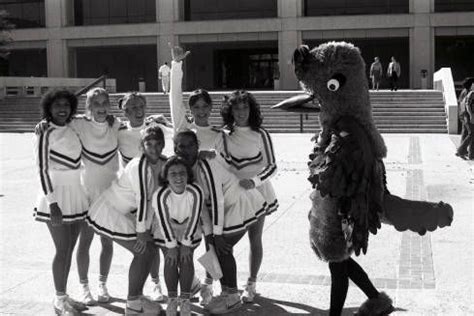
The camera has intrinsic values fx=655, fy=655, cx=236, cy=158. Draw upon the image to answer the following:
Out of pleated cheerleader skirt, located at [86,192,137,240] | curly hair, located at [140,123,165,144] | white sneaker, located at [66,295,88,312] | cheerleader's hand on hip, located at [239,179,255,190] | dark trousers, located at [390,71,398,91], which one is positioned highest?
dark trousers, located at [390,71,398,91]

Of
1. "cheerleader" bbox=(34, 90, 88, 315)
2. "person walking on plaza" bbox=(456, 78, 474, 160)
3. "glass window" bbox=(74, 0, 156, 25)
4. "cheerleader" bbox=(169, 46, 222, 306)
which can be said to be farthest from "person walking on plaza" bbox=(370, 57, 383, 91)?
"cheerleader" bbox=(34, 90, 88, 315)

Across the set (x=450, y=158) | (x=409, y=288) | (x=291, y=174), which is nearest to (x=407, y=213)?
(x=409, y=288)

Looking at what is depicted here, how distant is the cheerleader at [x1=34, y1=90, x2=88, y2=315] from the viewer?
15.9 ft

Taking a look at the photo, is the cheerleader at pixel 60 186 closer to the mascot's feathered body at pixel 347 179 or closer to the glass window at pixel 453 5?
the mascot's feathered body at pixel 347 179

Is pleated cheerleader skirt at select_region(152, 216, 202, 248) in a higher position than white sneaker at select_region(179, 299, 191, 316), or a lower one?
higher

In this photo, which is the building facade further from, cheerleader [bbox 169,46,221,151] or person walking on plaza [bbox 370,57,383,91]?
cheerleader [bbox 169,46,221,151]

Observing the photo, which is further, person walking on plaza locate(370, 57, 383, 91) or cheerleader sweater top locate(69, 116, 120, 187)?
person walking on plaza locate(370, 57, 383, 91)

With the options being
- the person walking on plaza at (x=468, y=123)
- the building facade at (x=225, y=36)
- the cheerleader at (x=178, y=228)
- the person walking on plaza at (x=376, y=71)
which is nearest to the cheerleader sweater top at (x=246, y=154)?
the cheerleader at (x=178, y=228)

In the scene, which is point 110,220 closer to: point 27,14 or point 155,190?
point 155,190

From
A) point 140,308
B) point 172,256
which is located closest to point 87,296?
point 140,308

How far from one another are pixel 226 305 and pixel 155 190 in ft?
3.39

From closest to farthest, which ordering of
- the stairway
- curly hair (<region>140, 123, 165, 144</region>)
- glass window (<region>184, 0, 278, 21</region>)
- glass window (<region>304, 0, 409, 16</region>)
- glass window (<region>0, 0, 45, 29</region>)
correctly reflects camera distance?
curly hair (<region>140, 123, 165, 144</region>) → the stairway → glass window (<region>304, 0, 409, 16</region>) → glass window (<region>184, 0, 278, 21</region>) → glass window (<region>0, 0, 45, 29</region>)

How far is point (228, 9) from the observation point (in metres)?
39.9

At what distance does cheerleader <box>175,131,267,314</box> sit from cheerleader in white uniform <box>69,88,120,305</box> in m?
0.74
